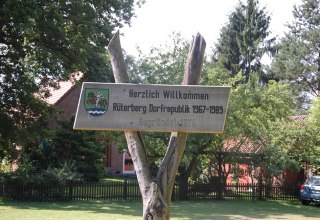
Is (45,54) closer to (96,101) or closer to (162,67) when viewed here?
(162,67)

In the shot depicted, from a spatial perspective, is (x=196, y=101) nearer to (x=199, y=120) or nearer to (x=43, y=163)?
(x=199, y=120)

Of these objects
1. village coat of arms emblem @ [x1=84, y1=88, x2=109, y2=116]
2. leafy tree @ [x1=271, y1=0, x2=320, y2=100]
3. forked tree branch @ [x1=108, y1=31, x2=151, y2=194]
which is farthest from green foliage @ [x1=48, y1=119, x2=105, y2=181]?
leafy tree @ [x1=271, y1=0, x2=320, y2=100]

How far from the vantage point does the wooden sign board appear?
6.03 meters

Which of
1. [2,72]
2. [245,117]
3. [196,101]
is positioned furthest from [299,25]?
[196,101]

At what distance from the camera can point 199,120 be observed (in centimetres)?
607

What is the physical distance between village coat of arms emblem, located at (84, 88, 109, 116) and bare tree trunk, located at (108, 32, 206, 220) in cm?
66

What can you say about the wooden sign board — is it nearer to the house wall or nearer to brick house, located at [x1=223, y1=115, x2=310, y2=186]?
brick house, located at [x1=223, y1=115, x2=310, y2=186]

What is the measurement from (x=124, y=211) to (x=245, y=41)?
1412 inches

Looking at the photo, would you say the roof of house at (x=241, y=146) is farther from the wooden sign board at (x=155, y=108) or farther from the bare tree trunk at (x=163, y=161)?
the wooden sign board at (x=155, y=108)

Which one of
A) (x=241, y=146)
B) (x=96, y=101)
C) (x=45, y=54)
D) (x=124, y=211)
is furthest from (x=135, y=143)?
(x=241, y=146)

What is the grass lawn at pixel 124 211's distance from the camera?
51.7ft

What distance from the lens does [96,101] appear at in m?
6.05

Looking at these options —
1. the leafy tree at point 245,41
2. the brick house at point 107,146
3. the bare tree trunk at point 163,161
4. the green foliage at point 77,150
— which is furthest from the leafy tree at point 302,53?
the bare tree trunk at point 163,161

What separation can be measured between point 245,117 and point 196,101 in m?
19.3
